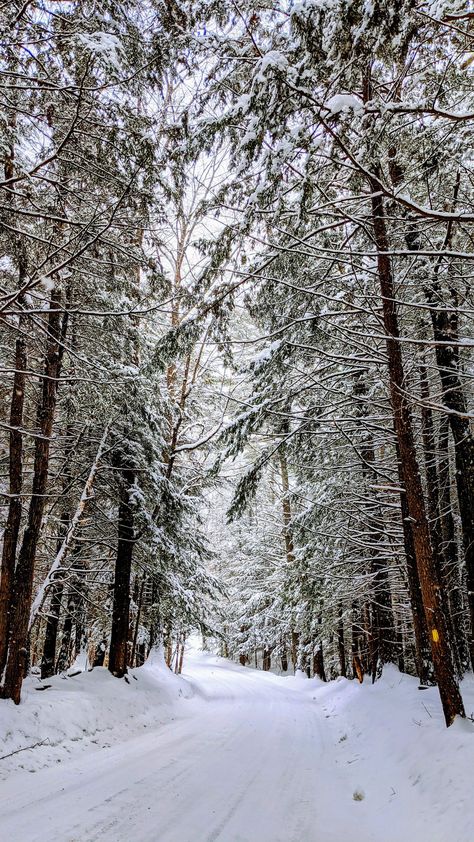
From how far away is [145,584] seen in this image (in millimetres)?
14969

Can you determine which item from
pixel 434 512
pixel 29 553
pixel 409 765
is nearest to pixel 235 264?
pixel 29 553

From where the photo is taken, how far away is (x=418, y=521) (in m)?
6.43

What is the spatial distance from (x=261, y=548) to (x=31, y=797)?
68.9 ft

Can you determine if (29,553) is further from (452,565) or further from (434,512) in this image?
(452,565)

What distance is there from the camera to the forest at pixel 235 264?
4.37 m

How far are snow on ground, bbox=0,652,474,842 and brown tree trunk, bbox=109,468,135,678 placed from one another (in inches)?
32.0

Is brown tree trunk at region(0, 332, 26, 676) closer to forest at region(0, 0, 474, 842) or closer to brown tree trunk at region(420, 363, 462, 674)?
forest at region(0, 0, 474, 842)

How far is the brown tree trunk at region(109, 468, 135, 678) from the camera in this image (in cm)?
1072

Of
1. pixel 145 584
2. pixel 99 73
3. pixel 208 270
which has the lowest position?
pixel 145 584

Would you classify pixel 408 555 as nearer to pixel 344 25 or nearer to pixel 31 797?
pixel 31 797

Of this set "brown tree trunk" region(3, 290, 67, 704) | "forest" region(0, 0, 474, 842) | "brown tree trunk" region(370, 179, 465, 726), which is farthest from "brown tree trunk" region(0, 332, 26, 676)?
"brown tree trunk" region(370, 179, 465, 726)

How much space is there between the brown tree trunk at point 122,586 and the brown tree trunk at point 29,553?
263cm

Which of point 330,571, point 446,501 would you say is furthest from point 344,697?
point 446,501

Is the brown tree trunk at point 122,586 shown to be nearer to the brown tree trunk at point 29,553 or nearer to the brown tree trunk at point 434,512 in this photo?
the brown tree trunk at point 29,553
